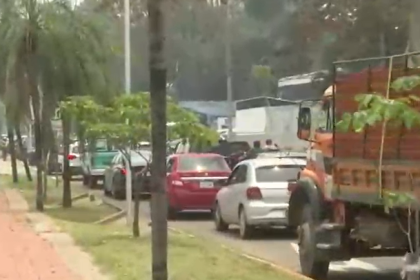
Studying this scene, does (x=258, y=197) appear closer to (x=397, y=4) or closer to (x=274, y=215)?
(x=274, y=215)

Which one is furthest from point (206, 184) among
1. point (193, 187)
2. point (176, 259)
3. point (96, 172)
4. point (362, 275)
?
point (96, 172)

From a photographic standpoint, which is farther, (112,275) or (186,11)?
(112,275)

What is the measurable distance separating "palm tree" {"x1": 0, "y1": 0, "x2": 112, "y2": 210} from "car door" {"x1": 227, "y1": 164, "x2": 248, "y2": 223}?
5621 mm

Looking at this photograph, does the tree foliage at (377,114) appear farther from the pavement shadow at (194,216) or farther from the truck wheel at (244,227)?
the pavement shadow at (194,216)

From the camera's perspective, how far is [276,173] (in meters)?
18.8

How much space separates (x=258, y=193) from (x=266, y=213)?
412mm

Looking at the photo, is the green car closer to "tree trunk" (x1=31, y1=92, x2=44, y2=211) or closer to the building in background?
"tree trunk" (x1=31, y1=92, x2=44, y2=211)

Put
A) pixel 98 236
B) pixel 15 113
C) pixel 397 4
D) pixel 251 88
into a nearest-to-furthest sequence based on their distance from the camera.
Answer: pixel 98 236
pixel 15 113
pixel 397 4
pixel 251 88

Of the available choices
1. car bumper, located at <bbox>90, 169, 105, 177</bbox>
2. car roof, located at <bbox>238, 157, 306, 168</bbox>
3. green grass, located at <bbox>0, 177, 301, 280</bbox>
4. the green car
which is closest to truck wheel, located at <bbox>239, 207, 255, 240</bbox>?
car roof, located at <bbox>238, 157, 306, 168</bbox>

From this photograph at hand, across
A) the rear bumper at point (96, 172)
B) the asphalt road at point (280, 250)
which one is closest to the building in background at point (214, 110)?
the rear bumper at point (96, 172)

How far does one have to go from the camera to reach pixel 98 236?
17.3m

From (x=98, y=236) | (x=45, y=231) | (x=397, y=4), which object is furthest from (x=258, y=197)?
(x=397, y=4)

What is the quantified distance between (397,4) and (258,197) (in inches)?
418

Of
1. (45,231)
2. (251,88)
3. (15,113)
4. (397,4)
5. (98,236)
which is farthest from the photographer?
(251,88)
